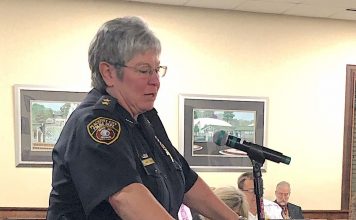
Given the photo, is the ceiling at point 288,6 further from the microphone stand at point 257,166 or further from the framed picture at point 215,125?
the microphone stand at point 257,166

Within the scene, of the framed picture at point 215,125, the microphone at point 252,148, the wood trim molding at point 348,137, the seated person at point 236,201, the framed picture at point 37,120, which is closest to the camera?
the microphone at point 252,148

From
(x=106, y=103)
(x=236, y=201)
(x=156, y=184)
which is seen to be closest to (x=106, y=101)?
(x=106, y=103)

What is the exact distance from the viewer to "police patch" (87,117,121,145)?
3.19ft

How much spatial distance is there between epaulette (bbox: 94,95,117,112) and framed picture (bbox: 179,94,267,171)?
9.91 feet

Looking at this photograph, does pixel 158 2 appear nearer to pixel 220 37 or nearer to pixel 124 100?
pixel 220 37

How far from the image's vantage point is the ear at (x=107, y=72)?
1.07m

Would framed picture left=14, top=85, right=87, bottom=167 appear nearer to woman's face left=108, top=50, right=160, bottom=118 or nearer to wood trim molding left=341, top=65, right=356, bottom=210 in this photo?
wood trim molding left=341, top=65, right=356, bottom=210

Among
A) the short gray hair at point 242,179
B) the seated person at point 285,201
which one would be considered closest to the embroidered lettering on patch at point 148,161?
the short gray hair at point 242,179

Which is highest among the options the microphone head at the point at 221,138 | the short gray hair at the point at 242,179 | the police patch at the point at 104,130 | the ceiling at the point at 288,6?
the ceiling at the point at 288,6

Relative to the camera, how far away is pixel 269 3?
12.7 feet

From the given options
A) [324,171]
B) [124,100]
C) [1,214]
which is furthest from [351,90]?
[124,100]

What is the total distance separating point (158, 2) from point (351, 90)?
2.13 metres

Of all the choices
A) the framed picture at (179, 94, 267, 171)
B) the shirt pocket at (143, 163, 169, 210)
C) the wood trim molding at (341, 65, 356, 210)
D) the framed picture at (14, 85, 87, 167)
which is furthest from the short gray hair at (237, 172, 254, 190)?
the shirt pocket at (143, 163, 169, 210)

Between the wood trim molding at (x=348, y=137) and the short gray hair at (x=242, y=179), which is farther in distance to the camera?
the wood trim molding at (x=348, y=137)
